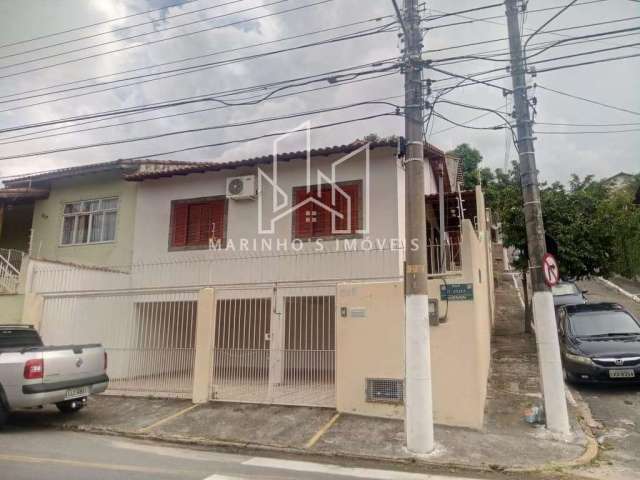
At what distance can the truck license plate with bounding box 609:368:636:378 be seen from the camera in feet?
25.8

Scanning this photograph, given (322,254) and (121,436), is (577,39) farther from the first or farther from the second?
(121,436)

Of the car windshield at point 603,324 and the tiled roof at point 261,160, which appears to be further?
the tiled roof at point 261,160

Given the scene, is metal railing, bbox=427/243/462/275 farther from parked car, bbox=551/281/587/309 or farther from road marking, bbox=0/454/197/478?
parked car, bbox=551/281/587/309

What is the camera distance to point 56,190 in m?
14.5

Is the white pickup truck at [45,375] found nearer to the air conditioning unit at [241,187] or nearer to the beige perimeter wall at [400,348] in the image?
the beige perimeter wall at [400,348]

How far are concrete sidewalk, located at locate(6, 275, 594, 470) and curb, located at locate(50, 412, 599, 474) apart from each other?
0.05 feet

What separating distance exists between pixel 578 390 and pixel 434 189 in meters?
7.14

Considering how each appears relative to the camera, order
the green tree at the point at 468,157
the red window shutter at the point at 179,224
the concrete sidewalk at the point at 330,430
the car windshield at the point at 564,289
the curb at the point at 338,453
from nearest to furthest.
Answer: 1. the curb at the point at 338,453
2. the concrete sidewalk at the point at 330,430
3. the red window shutter at the point at 179,224
4. the car windshield at the point at 564,289
5. the green tree at the point at 468,157

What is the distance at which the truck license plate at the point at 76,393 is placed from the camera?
686cm

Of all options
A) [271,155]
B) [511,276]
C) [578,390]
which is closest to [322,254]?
[271,155]

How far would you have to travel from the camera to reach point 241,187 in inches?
464

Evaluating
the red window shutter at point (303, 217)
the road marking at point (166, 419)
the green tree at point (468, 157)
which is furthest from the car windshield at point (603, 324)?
the green tree at point (468, 157)

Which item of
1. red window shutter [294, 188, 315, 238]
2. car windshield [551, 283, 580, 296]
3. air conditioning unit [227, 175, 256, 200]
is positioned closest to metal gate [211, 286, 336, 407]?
red window shutter [294, 188, 315, 238]

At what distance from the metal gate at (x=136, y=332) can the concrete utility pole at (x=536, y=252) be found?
20.6 feet
